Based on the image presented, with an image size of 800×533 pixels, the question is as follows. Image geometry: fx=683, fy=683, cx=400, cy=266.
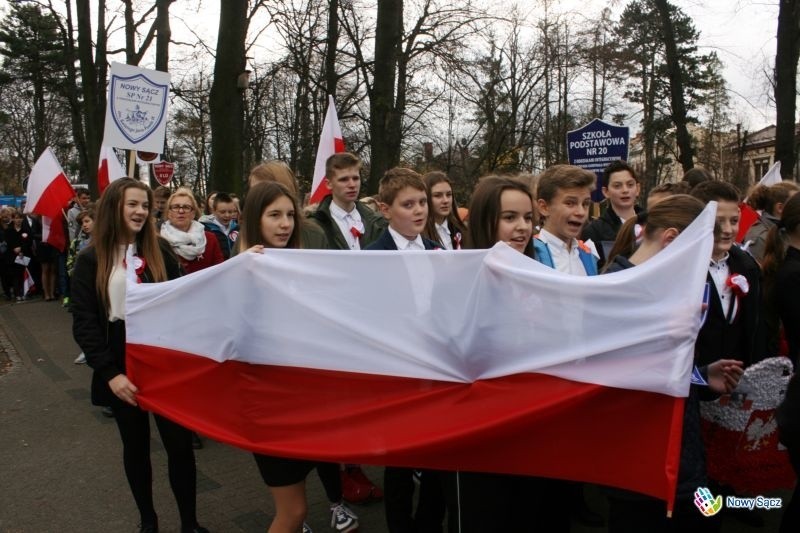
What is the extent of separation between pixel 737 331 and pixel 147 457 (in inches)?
126

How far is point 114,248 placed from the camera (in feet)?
12.4

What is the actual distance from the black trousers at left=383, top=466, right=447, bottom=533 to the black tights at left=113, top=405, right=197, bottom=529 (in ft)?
3.71

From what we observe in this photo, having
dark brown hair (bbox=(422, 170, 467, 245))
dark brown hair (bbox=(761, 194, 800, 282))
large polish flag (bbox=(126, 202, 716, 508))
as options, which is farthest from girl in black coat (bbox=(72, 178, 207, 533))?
dark brown hair (bbox=(761, 194, 800, 282))

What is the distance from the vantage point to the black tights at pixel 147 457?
373cm

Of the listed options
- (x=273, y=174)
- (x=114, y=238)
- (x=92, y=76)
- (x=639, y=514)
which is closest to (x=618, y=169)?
(x=273, y=174)

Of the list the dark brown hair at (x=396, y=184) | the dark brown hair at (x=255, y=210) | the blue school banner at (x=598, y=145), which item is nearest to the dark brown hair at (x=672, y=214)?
the dark brown hair at (x=396, y=184)

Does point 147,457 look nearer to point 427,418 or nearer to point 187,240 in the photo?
point 427,418

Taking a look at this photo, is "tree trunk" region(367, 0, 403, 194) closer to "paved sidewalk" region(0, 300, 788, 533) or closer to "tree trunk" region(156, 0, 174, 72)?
"paved sidewalk" region(0, 300, 788, 533)

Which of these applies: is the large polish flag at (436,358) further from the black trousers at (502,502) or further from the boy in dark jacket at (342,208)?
the boy in dark jacket at (342,208)

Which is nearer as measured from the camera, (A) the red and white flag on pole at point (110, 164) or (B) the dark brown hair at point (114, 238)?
(B) the dark brown hair at point (114, 238)

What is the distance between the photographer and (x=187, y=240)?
588cm

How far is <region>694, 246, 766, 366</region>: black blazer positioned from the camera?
327 cm

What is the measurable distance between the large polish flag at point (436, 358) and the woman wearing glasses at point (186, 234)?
2.41 m

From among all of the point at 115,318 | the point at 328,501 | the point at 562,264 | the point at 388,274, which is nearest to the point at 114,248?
the point at 115,318
